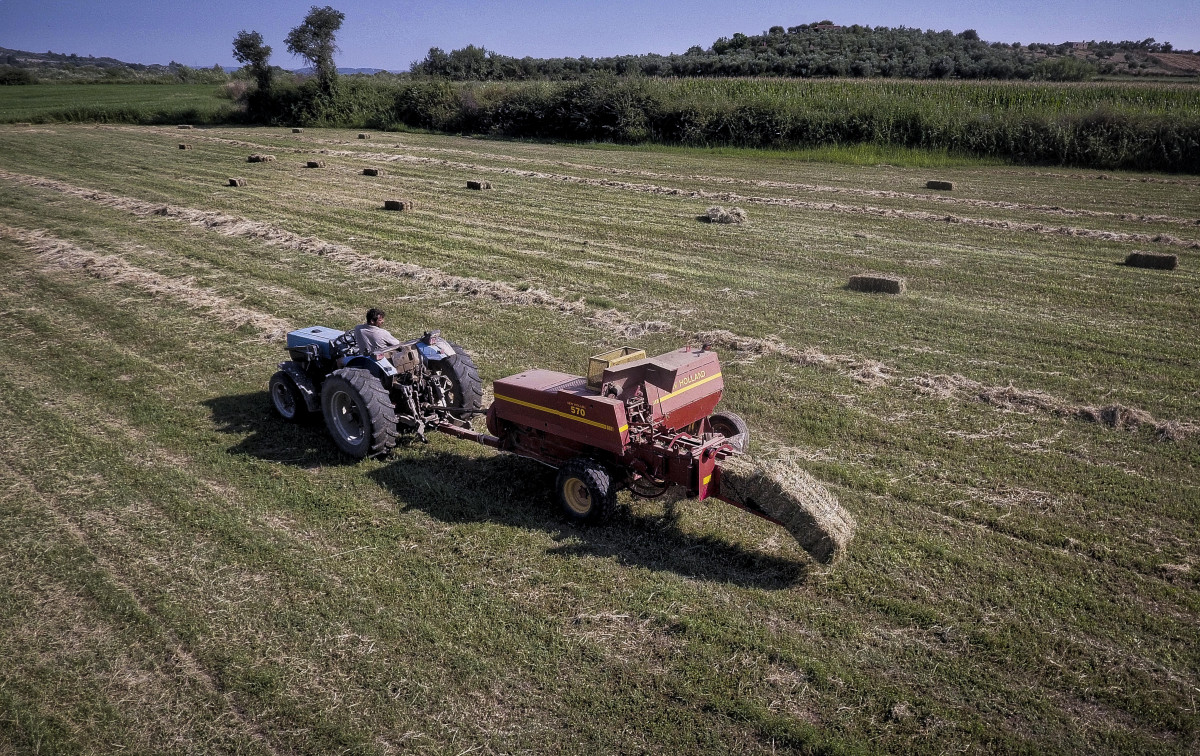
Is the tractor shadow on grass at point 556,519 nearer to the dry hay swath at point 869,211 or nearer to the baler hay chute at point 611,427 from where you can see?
the baler hay chute at point 611,427

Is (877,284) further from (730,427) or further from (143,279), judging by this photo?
(143,279)

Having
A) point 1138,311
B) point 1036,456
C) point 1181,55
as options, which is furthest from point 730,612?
point 1181,55

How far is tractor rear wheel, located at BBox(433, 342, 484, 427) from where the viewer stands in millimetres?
8117

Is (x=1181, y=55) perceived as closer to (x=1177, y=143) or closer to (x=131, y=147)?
(x=1177, y=143)

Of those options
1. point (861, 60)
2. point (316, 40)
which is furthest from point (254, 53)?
point (861, 60)

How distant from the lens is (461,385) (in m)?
8.11

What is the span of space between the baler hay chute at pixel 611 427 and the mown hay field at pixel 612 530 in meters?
0.35

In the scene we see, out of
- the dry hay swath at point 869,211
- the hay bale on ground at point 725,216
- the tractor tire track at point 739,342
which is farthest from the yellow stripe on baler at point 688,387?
the dry hay swath at point 869,211

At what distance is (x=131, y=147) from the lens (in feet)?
107

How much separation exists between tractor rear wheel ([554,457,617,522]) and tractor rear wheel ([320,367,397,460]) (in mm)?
1928

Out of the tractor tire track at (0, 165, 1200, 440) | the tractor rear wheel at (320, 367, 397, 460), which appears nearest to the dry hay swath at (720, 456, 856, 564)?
the tractor rear wheel at (320, 367, 397, 460)

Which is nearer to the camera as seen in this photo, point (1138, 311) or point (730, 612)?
point (730, 612)

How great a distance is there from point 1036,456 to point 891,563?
109 inches

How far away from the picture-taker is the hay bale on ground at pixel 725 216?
1838cm
